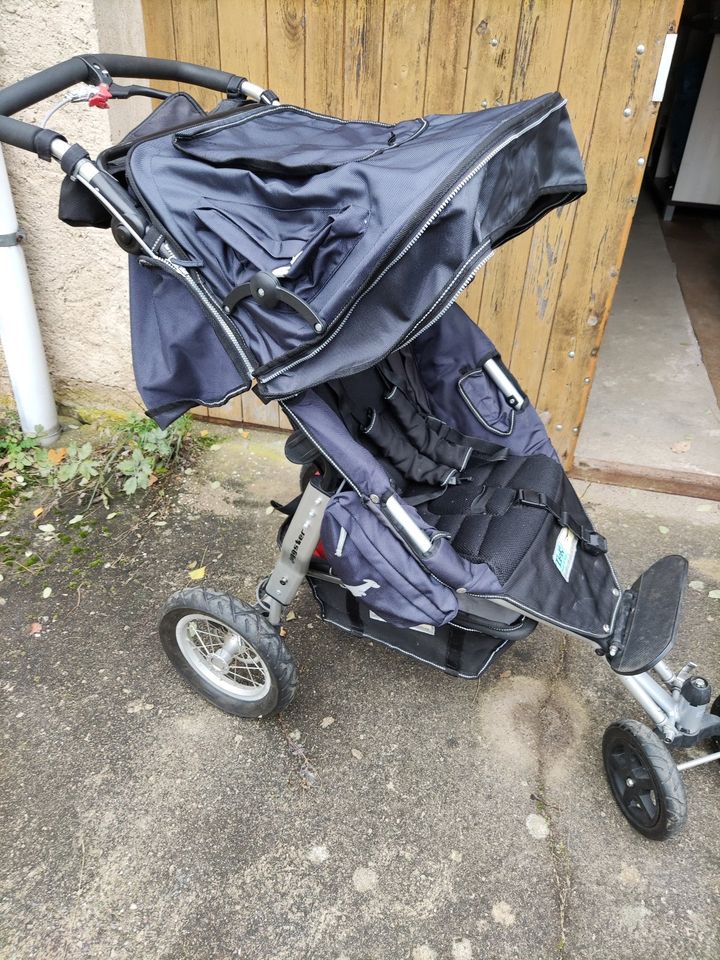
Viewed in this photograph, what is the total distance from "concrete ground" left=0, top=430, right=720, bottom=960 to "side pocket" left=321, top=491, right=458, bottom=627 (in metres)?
0.65

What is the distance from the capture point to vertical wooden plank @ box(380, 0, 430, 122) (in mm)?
2709

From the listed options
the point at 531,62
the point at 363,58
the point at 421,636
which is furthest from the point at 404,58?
the point at 421,636

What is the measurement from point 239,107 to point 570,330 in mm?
1669

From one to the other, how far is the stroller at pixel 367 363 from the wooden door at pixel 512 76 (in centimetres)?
80

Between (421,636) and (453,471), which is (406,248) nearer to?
(453,471)

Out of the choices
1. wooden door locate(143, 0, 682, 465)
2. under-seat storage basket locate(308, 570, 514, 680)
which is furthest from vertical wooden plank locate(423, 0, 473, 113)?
under-seat storage basket locate(308, 570, 514, 680)

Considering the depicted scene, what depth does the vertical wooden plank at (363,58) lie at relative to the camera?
2.75m

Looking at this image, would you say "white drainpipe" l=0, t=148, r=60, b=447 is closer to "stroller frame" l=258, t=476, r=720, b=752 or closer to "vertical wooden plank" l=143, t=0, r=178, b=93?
"vertical wooden plank" l=143, t=0, r=178, b=93

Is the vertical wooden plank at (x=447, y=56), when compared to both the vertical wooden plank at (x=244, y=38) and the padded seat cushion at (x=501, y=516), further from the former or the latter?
the padded seat cushion at (x=501, y=516)

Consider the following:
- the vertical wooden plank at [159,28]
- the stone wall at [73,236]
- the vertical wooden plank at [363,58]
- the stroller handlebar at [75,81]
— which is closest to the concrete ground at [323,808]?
the stone wall at [73,236]

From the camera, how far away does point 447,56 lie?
2746mm

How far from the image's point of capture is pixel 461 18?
2.67 meters

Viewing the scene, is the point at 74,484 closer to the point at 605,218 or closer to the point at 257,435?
the point at 257,435

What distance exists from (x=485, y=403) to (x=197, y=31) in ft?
6.45
